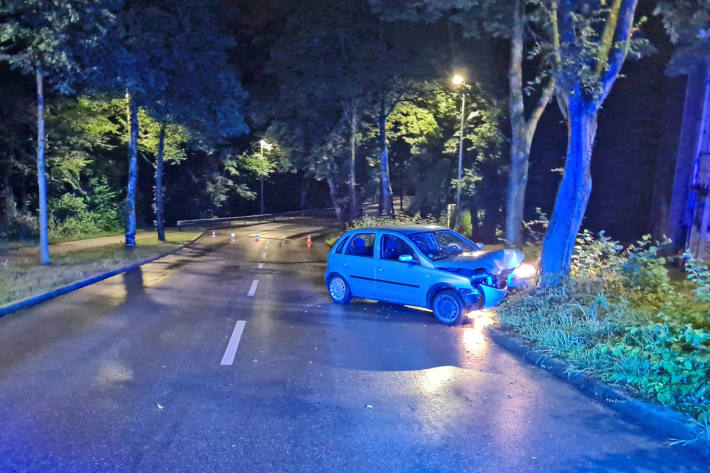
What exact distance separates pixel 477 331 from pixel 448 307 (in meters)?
0.66

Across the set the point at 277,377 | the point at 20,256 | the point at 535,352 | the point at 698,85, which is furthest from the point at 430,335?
the point at 20,256

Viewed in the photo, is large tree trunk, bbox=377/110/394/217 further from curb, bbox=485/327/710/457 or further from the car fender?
curb, bbox=485/327/710/457

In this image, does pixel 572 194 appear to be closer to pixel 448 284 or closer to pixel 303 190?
pixel 448 284

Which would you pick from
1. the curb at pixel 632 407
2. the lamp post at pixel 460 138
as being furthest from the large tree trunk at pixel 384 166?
the curb at pixel 632 407

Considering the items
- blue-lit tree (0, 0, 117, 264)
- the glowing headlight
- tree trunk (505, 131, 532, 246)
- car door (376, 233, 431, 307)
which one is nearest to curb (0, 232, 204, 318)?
blue-lit tree (0, 0, 117, 264)

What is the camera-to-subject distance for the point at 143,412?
510 centimetres

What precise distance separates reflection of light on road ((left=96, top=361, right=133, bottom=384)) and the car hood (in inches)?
201

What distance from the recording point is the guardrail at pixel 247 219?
39.6 metres

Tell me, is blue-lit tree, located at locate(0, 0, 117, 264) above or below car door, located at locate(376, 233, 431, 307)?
above

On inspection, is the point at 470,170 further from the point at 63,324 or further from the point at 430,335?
the point at 63,324

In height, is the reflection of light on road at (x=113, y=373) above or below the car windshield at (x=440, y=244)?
below

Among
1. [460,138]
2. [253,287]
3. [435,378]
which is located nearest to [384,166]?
[460,138]

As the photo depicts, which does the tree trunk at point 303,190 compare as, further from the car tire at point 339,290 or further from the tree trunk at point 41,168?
the car tire at point 339,290

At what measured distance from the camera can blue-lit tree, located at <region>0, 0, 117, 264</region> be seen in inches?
516
